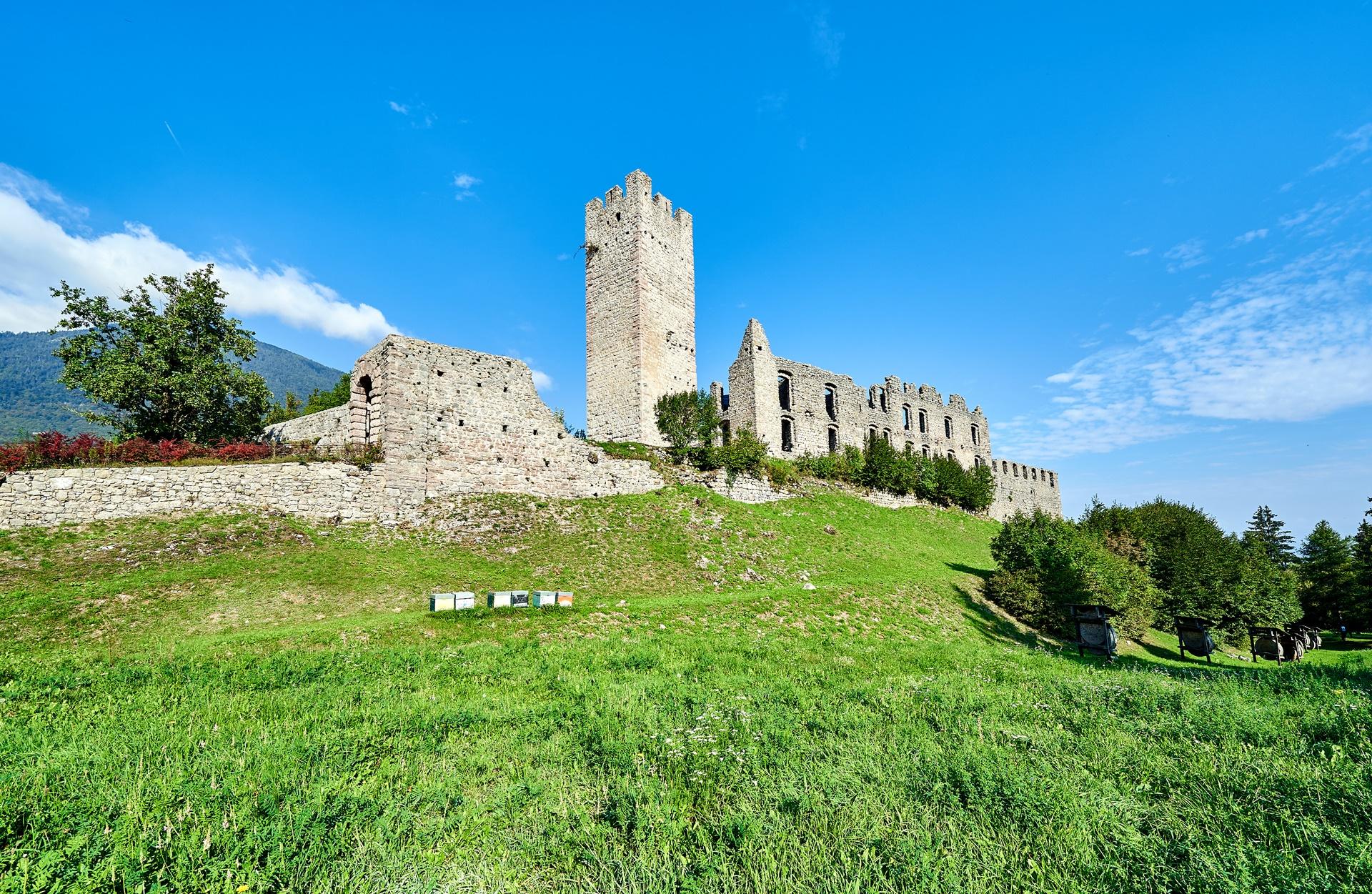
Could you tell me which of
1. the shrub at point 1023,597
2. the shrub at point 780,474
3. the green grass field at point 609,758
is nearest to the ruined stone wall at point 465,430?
the shrub at point 780,474

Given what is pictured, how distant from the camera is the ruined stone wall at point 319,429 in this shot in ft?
72.0

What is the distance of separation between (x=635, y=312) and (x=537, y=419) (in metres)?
10.7

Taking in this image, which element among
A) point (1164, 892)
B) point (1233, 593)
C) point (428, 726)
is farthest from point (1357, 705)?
point (1233, 593)

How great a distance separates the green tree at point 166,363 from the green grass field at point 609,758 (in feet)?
35.8

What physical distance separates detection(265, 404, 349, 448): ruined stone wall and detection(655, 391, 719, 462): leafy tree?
14686 millimetres

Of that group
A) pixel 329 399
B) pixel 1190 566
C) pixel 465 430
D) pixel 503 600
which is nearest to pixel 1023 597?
pixel 1190 566

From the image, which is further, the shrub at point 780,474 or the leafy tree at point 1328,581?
the leafy tree at point 1328,581

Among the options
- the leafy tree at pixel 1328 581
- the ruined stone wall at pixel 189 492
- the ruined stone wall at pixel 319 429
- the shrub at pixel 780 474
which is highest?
the ruined stone wall at pixel 319 429

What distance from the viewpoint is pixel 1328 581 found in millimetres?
42688

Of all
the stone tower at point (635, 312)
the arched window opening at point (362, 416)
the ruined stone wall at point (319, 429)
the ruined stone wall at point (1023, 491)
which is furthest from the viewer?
the ruined stone wall at point (1023, 491)

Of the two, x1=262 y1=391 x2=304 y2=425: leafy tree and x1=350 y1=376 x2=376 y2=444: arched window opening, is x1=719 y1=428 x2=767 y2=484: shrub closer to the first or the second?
x1=350 y1=376 x2=376 y2=444: arched window opening

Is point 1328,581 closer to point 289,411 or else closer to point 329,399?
point 329,399

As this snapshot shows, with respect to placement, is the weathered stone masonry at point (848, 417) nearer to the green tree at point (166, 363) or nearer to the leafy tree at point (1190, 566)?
the leafy tree at point (1190, 566)

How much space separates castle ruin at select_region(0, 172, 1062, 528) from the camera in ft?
55.2
